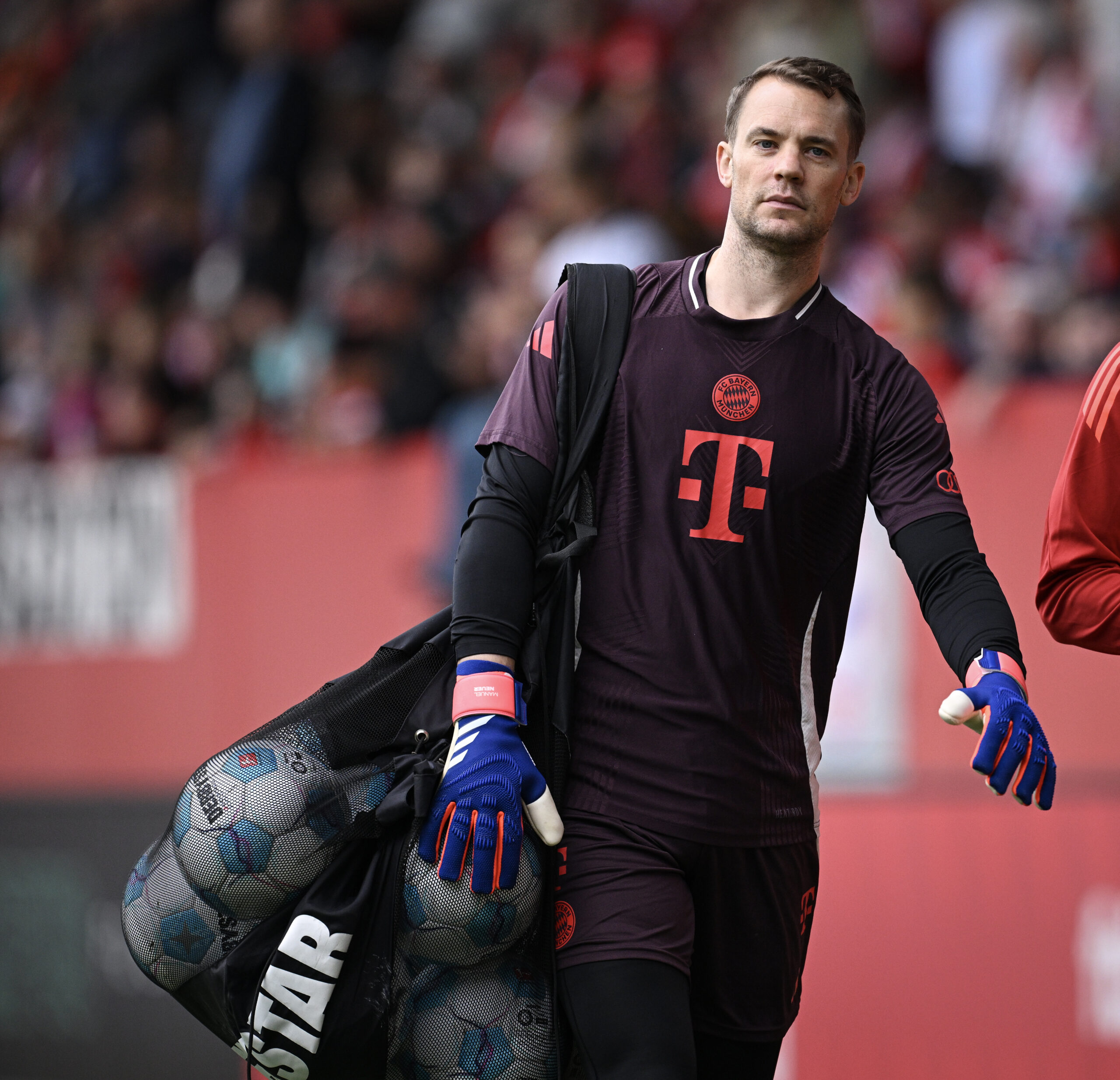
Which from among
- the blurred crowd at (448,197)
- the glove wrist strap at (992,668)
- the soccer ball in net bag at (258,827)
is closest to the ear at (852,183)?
the glove wrist strap at (992,668)

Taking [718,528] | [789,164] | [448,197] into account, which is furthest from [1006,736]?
[448,197]

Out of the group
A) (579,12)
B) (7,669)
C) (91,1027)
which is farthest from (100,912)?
(579,12)

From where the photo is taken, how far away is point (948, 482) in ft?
11.2

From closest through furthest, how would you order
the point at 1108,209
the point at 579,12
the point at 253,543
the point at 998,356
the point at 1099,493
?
the point at 1099,493, the point at 998,356, the point at 1108,209, the point at 253,543, the point at 579,12

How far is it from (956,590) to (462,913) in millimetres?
1134

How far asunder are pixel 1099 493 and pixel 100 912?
6.39 meters

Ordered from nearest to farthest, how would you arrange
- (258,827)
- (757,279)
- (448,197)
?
(258,827), (757,279), (448,197)

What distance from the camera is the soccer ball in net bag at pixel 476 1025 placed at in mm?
3230

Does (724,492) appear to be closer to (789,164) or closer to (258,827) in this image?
(789,164)

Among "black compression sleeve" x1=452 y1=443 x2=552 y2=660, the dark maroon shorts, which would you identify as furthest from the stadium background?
"black compression sleeve" x1=452 y1=443 x2=552 y2=660

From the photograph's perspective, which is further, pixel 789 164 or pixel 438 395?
pixel 438 395

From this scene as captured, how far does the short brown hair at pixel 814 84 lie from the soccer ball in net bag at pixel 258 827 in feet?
5.21

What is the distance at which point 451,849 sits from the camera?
3066 millimetres

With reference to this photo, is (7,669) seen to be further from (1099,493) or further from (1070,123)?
(1099,493)
